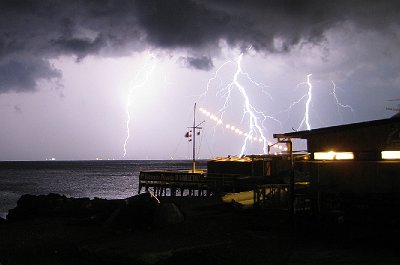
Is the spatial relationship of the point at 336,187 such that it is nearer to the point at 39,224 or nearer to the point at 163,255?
the point at 163,255

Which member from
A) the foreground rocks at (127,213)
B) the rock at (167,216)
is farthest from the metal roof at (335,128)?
the foreground rocks at (127,213)

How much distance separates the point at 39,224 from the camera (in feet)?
58.7

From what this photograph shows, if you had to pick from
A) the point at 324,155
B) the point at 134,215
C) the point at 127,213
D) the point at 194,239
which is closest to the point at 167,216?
the point at 134,215

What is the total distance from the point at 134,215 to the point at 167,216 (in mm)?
1383

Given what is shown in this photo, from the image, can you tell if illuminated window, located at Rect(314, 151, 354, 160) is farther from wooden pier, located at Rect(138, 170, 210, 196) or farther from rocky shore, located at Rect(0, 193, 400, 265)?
wooden pier, located at Rect(138, 170, 210, 196)

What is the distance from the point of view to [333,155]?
16.6 metres

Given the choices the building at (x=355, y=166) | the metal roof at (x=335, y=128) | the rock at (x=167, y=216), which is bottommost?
the rock at (x=167, y=216)

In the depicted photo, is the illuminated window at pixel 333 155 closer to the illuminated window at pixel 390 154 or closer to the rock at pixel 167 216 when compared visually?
the illuminated window at pixel 390 154

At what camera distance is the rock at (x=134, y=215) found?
50.7ft

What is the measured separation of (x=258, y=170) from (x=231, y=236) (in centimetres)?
2372

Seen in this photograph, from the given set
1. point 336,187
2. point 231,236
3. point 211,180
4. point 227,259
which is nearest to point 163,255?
point 227,259

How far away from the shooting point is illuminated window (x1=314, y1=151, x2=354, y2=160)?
16234 mm

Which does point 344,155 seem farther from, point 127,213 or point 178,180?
point 178,180

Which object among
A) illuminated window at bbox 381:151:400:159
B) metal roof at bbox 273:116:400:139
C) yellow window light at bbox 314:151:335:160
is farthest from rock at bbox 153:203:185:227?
illuminated window at bbox 381:151:400:159
